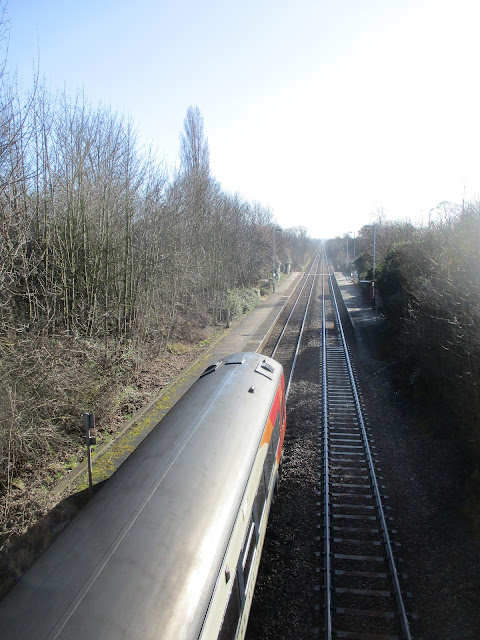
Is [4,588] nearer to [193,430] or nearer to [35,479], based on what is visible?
[35,479]

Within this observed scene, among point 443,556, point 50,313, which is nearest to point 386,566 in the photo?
point 443,556

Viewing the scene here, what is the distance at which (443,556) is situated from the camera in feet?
21.1

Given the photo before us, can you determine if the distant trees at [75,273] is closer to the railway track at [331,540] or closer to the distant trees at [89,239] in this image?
the distant trees at [89,239]

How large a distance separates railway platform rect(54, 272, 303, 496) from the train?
→ 377cm

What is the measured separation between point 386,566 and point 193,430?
3512mm

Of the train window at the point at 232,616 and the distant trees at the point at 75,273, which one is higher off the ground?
the distant trees at the point at 75,273

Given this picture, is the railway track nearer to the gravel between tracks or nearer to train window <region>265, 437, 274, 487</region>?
the gravel between tracks

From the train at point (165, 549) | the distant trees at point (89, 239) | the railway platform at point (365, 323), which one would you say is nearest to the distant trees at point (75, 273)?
the distant trees at point (89, 239)

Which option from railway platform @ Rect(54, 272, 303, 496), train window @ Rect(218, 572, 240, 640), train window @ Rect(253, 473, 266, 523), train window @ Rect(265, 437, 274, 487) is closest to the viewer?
train window @ Rect(218, 572, 240, 640)

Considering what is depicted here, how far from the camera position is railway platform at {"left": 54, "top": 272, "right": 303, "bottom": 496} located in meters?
8.80

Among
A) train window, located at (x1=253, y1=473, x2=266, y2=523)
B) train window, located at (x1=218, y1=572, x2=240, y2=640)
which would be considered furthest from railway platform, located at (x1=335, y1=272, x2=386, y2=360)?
train window, located at (x1=218, y1=572, x2=240, y2=640)

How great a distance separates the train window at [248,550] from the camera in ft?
15.3

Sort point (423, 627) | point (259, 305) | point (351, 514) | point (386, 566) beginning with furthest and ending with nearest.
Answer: point (259, 305) → point (351, 514) → point (386, 566) → point (423, 627)

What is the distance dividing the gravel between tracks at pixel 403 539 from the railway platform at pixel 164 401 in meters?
3.54
